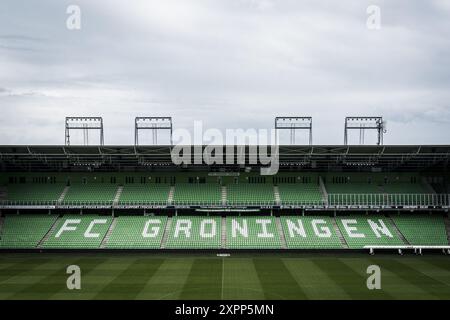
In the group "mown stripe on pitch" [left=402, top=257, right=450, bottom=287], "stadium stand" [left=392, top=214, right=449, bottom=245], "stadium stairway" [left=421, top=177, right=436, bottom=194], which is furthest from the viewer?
"stadium stairway" [left=421, top=177, right=436, bottom=194]

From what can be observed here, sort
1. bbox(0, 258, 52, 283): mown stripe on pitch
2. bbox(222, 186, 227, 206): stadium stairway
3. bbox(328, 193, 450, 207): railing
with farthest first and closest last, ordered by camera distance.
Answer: bbox(328, 193, 450, 207): railing, bbox(222, 186, 227, 206): stadium stairway, bbox(0, 258, 52, 283): mown stripe on pitch

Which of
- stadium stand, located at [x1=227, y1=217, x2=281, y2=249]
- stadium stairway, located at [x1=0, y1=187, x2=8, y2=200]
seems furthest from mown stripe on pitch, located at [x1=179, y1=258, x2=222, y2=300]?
stadium stairway, located at [x1=0, y1=187, x2=8, y2=200]

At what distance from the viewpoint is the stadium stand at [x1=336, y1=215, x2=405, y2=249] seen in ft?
150

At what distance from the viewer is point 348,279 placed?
31.7m

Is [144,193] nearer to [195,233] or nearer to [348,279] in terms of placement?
[195,233]

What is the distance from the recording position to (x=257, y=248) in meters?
→ 44.3

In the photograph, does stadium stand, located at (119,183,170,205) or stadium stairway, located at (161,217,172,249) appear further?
stadium stand, located at (119,183,170,205)

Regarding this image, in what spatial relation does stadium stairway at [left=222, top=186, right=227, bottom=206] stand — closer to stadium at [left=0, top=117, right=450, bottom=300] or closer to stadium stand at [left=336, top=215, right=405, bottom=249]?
stadium at [left=0, top=117, right=450, bottom=300]

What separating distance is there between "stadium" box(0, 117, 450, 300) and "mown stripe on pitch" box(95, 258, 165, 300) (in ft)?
0.75

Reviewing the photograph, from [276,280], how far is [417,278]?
10572mm

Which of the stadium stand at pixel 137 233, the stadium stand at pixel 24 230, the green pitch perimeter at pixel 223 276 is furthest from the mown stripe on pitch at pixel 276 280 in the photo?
the stadium stand at pixel 24 230
